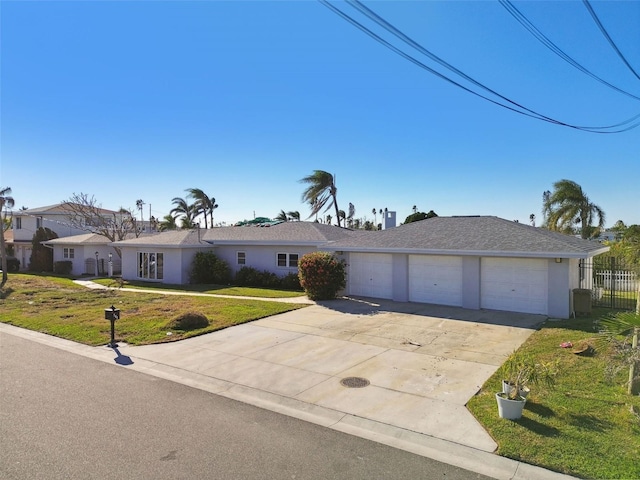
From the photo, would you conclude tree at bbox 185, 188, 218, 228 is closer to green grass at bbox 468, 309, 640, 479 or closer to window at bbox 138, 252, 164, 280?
window at bbox 138, 252, 164, 280

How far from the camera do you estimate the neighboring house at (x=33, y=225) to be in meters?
42.2

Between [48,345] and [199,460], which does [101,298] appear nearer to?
[48,345]

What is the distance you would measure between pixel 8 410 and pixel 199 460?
3999 millimetres

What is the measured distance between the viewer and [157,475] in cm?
507

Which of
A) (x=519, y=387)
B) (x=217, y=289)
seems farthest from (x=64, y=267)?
(x=519, y=387)

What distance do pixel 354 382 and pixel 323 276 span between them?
10777 mm

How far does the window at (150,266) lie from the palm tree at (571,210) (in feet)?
87.7

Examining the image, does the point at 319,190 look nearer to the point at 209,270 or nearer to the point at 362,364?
the point at 209,270

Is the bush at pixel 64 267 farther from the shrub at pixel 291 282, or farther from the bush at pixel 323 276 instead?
the bush at pixel 323 276

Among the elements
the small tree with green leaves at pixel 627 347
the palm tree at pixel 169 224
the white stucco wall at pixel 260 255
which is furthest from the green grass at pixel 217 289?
the palm tree at pixel 169 224

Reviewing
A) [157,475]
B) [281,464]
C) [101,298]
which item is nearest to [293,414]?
[281,464]

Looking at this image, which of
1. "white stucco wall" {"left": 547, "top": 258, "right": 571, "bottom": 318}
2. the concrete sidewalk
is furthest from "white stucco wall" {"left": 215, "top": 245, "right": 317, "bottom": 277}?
"white stucco wall" {"left": 547, "top": 258, "right": 571, "bottom": 318}

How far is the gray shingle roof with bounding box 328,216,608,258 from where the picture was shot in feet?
49.3

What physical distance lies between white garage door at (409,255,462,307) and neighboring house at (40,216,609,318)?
40 millimetres
